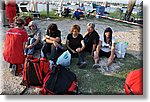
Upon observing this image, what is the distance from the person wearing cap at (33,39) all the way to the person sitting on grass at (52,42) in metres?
0.06

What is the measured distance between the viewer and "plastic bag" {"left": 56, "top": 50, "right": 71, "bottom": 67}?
188 cm

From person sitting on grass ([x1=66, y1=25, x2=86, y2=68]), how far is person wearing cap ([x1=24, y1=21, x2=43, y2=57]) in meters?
0.25

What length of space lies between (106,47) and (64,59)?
1.32ft

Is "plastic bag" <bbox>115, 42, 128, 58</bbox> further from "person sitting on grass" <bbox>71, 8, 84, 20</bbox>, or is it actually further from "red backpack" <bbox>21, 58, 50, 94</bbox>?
"red backpack" <bbox>21, 58, 50, 94</bbox>

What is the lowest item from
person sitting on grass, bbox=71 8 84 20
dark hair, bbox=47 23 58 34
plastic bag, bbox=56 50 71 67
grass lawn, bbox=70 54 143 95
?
grass lawn, bbox=70 54 143 95

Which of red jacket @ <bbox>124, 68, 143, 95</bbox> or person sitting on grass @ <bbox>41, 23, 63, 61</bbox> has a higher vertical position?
person sitting on grass @ <bbox>41, 23, 63, 61</bbox>

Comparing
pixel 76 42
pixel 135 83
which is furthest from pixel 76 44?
pixel 135 83

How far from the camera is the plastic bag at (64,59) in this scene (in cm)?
188

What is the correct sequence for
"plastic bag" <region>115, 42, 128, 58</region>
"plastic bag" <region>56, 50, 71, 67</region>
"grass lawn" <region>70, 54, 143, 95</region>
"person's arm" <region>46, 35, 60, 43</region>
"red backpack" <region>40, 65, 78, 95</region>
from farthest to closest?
"plastic bag" <region>115, 42, 128, 58</region> → "person's arm" <region>46, 35, 60, 43</region> → "plastic bag" <region>56, 50, 71, 67</region> → "grass lawn" <region>70, 54, 143, 95</region> → "red backpack" <region>40, 65, 78, 95</region>

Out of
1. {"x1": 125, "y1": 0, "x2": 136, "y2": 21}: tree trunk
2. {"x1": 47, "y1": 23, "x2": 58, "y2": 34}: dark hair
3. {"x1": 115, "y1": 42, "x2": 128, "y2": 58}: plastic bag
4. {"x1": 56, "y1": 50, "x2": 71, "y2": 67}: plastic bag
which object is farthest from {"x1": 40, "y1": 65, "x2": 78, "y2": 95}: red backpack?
{"x1": 125, "y1": 0, "x2": 136, "y2": 21}: tree trunk

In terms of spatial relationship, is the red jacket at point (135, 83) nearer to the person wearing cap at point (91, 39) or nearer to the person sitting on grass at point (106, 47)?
the person sitting on grass at point (106, 47)

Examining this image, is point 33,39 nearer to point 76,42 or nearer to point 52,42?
point 52,42

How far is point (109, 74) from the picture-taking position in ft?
6.26

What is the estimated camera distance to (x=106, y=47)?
2.06m
